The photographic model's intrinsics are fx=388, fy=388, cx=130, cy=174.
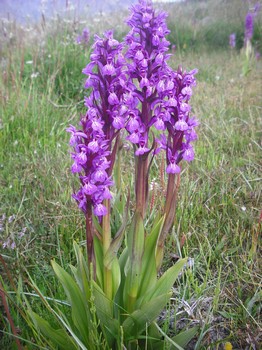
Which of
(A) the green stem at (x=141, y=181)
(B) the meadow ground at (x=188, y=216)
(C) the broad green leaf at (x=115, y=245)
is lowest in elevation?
(B) the meadow ground at (x=188, y=216)

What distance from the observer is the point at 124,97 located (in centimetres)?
127

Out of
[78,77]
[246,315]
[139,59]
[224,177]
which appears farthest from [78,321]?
[78,77]

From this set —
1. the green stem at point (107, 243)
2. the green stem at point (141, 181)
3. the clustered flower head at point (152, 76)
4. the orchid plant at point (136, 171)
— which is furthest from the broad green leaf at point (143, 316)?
the clustered flower head at point (152, 76)

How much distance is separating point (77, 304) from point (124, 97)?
0.77 metres

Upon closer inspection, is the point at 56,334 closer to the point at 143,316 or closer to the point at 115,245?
the point at 143,316

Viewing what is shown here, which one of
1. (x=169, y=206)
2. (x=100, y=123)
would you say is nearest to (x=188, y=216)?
(x=169, y=206)

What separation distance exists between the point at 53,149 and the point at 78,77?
6.19 ft

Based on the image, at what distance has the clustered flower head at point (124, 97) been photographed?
3.92 feet

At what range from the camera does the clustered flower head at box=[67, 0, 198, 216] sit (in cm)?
119

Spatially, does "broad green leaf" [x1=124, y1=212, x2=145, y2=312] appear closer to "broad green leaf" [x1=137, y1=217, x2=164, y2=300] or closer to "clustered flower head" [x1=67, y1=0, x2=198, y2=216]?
"broad green leaf" [x1=137, y1=217, x2=164, y2=300]

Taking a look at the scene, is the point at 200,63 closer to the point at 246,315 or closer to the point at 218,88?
the point at 218,88

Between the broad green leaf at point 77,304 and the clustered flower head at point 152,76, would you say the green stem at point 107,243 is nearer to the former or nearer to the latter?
the broad green leaf at point 77,304

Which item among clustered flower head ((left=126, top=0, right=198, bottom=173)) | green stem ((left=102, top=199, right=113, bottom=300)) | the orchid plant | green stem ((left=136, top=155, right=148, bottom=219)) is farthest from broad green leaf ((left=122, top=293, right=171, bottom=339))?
clustered flower head ((left=126, top=0, right=198, bottom=173))

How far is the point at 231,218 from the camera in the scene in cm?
238
